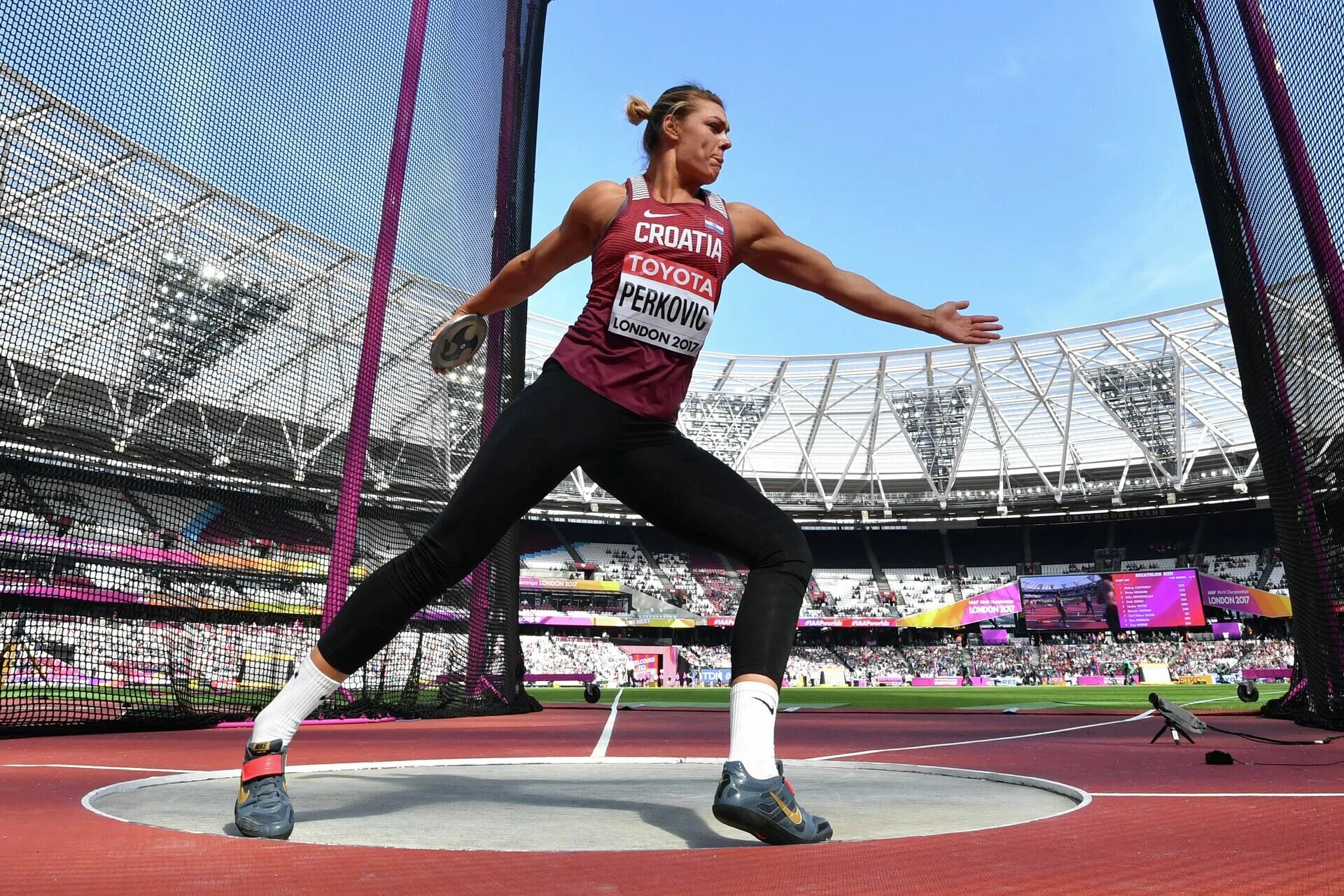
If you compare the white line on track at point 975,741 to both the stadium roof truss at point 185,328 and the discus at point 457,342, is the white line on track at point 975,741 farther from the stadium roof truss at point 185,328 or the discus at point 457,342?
the stadium roof truss at point 185,328

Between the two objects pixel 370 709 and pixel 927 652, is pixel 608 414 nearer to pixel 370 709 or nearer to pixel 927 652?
pixel 370 709

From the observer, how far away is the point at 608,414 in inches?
84.7

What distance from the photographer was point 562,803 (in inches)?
96.8

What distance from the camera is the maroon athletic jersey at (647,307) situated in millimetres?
2182

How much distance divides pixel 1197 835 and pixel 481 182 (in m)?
7.81

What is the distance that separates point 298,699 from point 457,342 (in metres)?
1.00

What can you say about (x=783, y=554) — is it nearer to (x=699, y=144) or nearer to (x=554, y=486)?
(x=554, y=486)

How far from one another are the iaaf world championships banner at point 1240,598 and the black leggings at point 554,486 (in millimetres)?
41826

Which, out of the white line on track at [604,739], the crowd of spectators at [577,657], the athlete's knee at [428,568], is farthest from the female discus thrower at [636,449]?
the crowd of spectators at [577,657]

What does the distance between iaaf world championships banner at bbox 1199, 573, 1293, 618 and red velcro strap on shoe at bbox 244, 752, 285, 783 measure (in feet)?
139

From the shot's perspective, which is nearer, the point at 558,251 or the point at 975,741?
the point at 558,251

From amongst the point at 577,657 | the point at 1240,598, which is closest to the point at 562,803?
the point at 577,657

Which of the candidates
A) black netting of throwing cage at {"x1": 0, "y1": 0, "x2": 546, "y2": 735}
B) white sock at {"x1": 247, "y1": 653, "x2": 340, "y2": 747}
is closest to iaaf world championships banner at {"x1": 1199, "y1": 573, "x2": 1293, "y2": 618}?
black netting of throwing cage at {"x1": 0, "y1": 0, "x2": 546, "y2": 735}

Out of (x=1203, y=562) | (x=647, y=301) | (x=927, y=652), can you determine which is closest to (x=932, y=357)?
(x=927, y=652)
